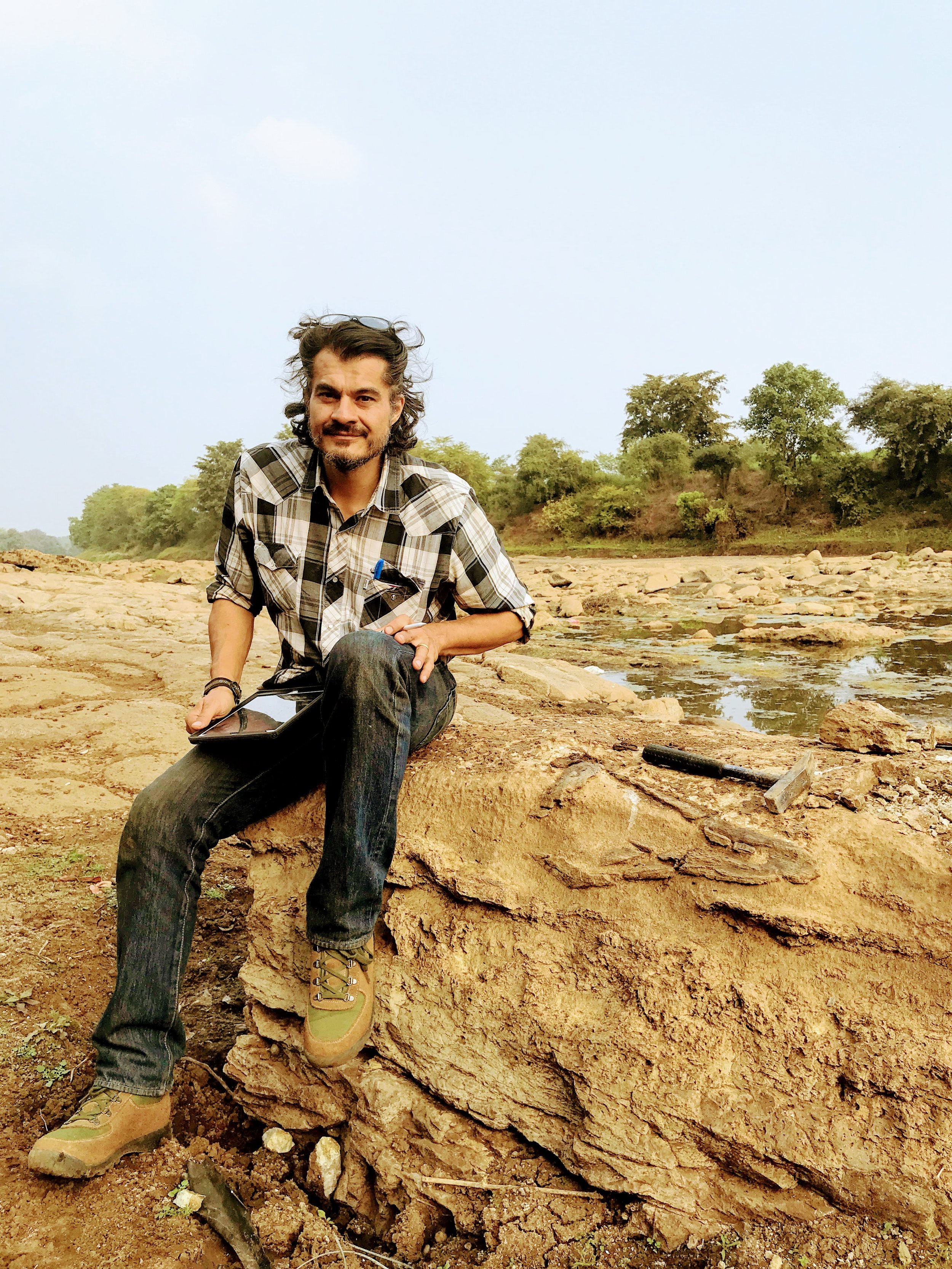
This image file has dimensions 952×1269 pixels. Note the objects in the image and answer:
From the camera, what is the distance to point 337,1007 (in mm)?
1831

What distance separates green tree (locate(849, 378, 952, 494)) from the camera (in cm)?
2605

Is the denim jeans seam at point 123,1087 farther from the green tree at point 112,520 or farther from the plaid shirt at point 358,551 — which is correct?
the green tree at point 112,520

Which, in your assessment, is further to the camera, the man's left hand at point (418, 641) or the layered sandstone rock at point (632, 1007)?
the man's left hand at point (418, 641)

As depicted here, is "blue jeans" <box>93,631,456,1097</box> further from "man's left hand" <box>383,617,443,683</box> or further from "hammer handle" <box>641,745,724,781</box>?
"hammer handle" <box>641,745,724,781</box>

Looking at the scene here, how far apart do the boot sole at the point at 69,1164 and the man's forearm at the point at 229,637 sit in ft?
3.73

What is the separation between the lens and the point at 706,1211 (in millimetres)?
1636

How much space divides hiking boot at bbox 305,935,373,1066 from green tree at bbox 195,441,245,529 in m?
44.8

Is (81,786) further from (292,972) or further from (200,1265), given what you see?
(200,1265)

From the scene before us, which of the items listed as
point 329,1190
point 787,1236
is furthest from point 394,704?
point 787,1236

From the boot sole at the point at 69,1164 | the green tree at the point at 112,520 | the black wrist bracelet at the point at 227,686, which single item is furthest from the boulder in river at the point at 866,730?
the green tree at the point at 112,520

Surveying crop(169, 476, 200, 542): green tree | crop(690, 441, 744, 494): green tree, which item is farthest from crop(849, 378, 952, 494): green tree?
crop(169, 476, 200, 542): green tree

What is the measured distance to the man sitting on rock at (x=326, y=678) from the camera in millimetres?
1802

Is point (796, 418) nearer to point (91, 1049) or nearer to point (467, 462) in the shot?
point (467, 462)

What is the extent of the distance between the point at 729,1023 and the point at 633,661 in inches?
256
